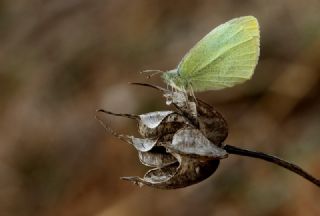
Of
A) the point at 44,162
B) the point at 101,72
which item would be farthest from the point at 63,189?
the point at 101,72

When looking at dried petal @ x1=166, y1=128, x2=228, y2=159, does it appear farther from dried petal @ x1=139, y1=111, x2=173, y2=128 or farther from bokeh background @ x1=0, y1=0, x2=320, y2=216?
bokeh background @ x1=0, y1=0, x2=320, y2=216

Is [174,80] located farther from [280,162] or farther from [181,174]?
[280,162]

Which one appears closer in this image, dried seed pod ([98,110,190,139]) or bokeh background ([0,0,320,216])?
dried seed pod ([98,110,190,139])

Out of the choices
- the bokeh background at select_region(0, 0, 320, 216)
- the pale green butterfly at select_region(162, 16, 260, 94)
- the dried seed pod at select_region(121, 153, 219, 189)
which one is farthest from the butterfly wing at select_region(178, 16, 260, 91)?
the bokeh background at select_region(0, 0, 320, 216)

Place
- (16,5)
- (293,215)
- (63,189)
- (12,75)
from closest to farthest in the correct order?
(293,215), (63,189), (12,75), (16,5)

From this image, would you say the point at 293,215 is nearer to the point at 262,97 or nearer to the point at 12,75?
the point at 262,97

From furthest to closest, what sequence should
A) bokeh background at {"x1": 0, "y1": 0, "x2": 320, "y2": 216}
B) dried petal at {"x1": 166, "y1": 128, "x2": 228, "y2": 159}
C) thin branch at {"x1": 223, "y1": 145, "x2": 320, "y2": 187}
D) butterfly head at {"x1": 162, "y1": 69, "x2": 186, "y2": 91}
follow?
bokeh background at {"x1": 0, "y1": 0, "x2": 320, "y2": 216} < butterfly head at {"x1": 162, "y1": 69, "x2": 186, "y2": 91} < dried petal at {"x1": 166, "y1": 128, "x2": 228, "y2": 159} < thin branch at {"x1": 223, "y1": 145, "x2": 320, "y2": 187}
